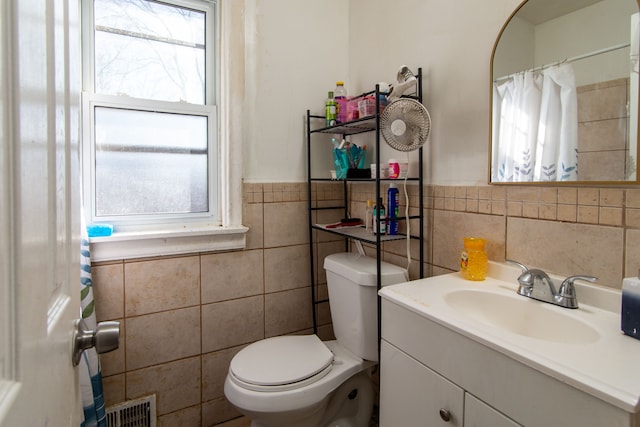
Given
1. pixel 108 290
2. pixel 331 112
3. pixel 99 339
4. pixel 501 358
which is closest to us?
pixel 99 339

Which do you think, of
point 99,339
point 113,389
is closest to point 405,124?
point 99,339

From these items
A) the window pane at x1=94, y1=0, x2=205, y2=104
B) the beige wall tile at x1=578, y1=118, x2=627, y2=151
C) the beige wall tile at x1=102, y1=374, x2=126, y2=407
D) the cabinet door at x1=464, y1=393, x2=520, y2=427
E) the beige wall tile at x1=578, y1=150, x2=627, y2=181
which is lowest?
the beige wall tile at x1=102, y1=374, x2=126, y2=407

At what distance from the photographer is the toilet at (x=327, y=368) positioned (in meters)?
1.26

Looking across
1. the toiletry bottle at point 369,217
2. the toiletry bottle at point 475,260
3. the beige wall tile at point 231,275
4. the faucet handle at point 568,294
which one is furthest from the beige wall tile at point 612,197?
the beige wall tile at point 231,275

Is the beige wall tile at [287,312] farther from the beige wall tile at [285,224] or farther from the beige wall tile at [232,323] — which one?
the beige wall tile at [285,224]

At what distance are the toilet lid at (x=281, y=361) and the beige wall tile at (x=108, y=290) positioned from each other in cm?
55

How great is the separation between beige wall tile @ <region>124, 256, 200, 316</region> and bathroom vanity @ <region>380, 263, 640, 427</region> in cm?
94

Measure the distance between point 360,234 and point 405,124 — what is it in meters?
0.53

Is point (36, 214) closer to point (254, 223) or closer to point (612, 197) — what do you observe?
point (612, 197)

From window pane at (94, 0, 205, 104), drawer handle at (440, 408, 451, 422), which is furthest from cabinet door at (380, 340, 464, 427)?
window pane at (94, 0, 205, 104)

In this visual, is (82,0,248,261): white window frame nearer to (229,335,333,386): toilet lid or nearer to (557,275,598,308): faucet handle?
(229,335,333,386): toilet lid

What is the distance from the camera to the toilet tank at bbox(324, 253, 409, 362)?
145 centimetres

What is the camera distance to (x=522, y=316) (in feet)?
3.42

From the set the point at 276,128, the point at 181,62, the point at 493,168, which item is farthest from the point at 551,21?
the point at 181,62
